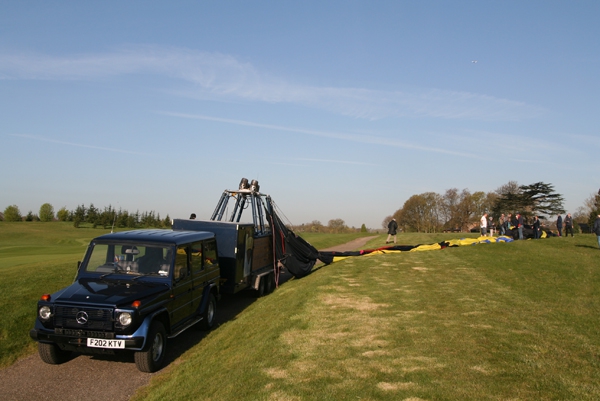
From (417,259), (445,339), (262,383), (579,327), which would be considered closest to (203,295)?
(262,383)

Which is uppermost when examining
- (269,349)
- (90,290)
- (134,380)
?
(90,290)

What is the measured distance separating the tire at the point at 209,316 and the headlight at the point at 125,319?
2.96 metres

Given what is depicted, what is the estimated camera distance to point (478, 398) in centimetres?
487

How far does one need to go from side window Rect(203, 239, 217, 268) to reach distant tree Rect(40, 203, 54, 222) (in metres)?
66.8

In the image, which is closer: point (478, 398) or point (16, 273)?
point (478, 398)

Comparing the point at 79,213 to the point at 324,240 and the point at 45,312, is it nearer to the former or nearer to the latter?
the point at 324,240

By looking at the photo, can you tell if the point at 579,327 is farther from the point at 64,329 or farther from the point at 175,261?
the point at 64,329

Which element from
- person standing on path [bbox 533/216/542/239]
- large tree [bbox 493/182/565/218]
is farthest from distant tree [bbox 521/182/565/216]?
person standing on path [bbox 533/216/542/239]

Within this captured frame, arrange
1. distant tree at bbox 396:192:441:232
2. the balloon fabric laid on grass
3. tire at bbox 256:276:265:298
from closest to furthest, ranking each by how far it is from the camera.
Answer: tire at bbox 256:276:265:298 < the balloon fabric laid on grass < distant tree at bbox 396:192:441:232

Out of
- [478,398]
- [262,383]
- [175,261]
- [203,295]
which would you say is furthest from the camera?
[203,295]

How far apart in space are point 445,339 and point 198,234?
6041 mm

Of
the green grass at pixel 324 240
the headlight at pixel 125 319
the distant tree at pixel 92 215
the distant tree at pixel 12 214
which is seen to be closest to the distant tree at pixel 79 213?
the distant tree at pixel 92 215

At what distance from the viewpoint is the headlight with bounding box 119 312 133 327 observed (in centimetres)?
731

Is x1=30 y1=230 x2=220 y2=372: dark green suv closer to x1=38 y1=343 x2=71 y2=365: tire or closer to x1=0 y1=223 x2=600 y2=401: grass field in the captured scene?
x1=38 y1=343 x2=71 y2=365: tire
